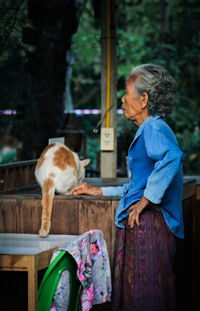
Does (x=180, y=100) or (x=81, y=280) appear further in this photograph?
(x=180, y=100)

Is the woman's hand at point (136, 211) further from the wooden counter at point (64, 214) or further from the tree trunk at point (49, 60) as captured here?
the tree trunk at point (49, 60)

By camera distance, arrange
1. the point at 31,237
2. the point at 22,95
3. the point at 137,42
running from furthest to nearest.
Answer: the point at 137,42 < the point at 22,95 < the point at 31,237

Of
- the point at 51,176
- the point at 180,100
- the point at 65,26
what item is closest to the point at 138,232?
the point at 51,176

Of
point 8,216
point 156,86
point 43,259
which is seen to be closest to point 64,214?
point 8,216

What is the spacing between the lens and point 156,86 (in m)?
2.02

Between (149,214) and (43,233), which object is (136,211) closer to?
(149,214)

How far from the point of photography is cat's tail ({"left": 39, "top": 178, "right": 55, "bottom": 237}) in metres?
2.38

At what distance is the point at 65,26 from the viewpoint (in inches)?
200

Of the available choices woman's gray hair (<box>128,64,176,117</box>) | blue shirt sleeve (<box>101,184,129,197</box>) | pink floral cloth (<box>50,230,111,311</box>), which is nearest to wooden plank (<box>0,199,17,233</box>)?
blue shirt sleeve (<box>101,184,129,197</box>)

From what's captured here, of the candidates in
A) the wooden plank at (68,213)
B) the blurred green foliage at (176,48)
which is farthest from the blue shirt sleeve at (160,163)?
the blurred green foliage at (176,48)

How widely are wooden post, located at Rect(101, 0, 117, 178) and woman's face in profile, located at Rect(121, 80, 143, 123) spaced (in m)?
1.49

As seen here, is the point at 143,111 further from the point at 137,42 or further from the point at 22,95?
the point at 137,42

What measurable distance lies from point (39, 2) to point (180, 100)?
222 inches

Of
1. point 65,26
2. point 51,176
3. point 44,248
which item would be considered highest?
point 65,26
